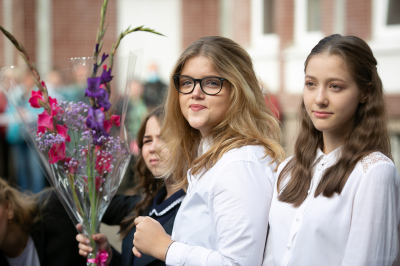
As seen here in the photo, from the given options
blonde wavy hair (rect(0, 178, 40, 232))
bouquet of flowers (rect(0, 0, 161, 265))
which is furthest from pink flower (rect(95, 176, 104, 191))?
blonde wavy hair (rect(0, 178, 40, 232))

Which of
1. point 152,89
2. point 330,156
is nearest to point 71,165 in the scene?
point 330,156

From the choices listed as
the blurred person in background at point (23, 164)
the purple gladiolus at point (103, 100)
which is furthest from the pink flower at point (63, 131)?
the blurred person in background at point (23, 164)

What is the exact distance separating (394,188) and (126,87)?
57.1 inches

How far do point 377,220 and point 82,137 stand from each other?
4.70 feet

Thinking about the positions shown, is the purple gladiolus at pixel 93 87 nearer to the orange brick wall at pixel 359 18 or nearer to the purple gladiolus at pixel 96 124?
the purple gladiolus at pixel 96 124

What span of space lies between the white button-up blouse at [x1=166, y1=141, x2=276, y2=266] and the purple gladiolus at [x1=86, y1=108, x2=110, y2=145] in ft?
1.87

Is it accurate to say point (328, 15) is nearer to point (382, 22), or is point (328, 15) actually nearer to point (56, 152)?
point (382, 22)

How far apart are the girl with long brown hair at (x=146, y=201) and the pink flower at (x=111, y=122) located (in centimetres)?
37

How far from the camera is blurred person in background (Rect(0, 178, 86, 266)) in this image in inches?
107

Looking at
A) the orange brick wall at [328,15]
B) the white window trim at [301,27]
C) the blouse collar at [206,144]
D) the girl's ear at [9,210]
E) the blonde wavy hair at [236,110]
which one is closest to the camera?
the blonde wavy hair at [236,110]

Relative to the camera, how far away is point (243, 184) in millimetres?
1713

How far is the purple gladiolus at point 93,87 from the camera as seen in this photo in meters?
2.18

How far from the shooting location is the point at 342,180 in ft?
4.97

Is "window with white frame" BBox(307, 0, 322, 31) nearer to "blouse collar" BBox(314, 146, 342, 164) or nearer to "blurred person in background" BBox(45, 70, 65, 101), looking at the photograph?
"blurred person in background" BBox(45, 70, 65, 101)
